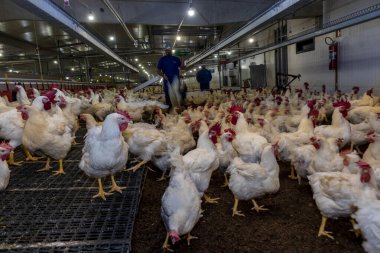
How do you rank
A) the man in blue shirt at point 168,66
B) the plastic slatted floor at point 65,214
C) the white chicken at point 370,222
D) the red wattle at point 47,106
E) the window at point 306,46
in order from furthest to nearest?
1. the window at point 306,46
2. the man in blue shirt at point 168,66
3. the red wattle at point 47,106
4. the plastic slatted floor at point 65,214
5. the white chicken at point 370,222

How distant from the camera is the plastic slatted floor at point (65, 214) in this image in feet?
7.09

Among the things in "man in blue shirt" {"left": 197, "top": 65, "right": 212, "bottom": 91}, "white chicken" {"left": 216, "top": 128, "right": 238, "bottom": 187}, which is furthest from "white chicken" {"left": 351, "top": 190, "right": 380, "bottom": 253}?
"man in blue shirt" {"left": 197, "top": 65, "right": 212, "bottom": 91}

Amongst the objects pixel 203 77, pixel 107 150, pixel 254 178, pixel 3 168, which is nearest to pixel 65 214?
pixel 107 150

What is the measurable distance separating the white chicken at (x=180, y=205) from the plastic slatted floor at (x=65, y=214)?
0.34m

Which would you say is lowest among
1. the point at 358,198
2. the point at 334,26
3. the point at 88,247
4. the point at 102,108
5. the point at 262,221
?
the point at 262,221

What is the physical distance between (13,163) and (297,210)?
12.3 feet

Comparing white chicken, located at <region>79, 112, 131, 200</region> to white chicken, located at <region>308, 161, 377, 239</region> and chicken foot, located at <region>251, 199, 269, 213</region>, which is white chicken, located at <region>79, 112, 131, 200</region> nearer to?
chicken foot, located at <region>251, 199, 269, 213</region>

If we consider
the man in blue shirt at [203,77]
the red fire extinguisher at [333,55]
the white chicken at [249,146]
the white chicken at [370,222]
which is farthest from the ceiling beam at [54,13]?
the man in blue shirt at [203,77]

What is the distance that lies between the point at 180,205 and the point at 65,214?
1107mm

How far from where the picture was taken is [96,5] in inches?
334

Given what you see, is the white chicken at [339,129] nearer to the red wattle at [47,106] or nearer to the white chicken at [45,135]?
the white chicken at [45,135]

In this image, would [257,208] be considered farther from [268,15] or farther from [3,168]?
[268,15]

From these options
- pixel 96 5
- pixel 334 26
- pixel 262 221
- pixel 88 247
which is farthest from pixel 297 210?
pixel 96 5

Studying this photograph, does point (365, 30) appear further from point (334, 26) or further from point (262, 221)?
point (262, 221)
